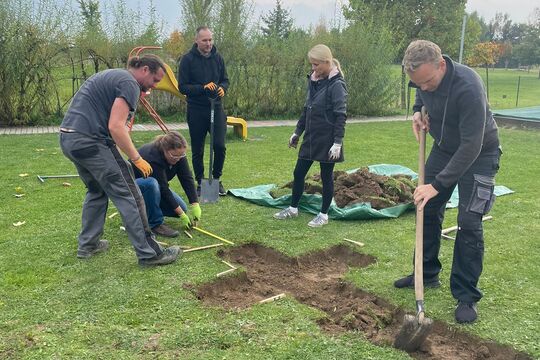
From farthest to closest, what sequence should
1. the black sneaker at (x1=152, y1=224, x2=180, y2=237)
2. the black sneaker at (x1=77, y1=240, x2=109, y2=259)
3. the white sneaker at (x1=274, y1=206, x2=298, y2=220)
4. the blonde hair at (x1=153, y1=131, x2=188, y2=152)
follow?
the white sneaker at (x1=274, y1=206, x2=298, y2=220), the black sneaker at (x1=152, y1=224, x2=180, y2=237), the blonde hair at (x1=153, y1=131, x2=188, y2=152), the black sneaker at (x1=77, y1=240, x2=109, y2=259)

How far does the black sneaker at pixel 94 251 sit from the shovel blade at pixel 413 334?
9.09 ft

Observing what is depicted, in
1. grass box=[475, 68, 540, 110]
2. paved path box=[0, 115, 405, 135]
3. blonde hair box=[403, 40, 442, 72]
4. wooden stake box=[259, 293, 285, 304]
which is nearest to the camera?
blonde hair box=[403, 40, 442, 72]

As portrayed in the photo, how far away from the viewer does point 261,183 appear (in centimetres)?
746

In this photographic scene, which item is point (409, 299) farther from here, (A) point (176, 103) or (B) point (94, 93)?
(A) point (176, 103)

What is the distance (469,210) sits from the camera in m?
3.41

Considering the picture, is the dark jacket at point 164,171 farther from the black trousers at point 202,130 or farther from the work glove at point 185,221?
the black trousers at point 202,130

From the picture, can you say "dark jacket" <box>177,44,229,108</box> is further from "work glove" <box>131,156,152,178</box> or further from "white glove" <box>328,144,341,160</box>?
"work glove" <box>131,156,152,178</box>

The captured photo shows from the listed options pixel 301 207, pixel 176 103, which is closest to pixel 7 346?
pixel 301 207

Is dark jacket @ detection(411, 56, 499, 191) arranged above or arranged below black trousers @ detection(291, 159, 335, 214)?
above

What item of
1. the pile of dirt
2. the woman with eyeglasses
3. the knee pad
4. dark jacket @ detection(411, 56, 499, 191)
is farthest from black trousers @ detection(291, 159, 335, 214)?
the knee pad

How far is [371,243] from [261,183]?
2.73 metres

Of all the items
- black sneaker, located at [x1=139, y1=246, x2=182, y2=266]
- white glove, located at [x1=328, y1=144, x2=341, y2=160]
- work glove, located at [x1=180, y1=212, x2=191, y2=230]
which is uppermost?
white glove, located at [x1=328, y1=144, x2=341, y2=160]

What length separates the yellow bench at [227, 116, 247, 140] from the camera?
441 inches

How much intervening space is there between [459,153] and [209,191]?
3.58 meters
